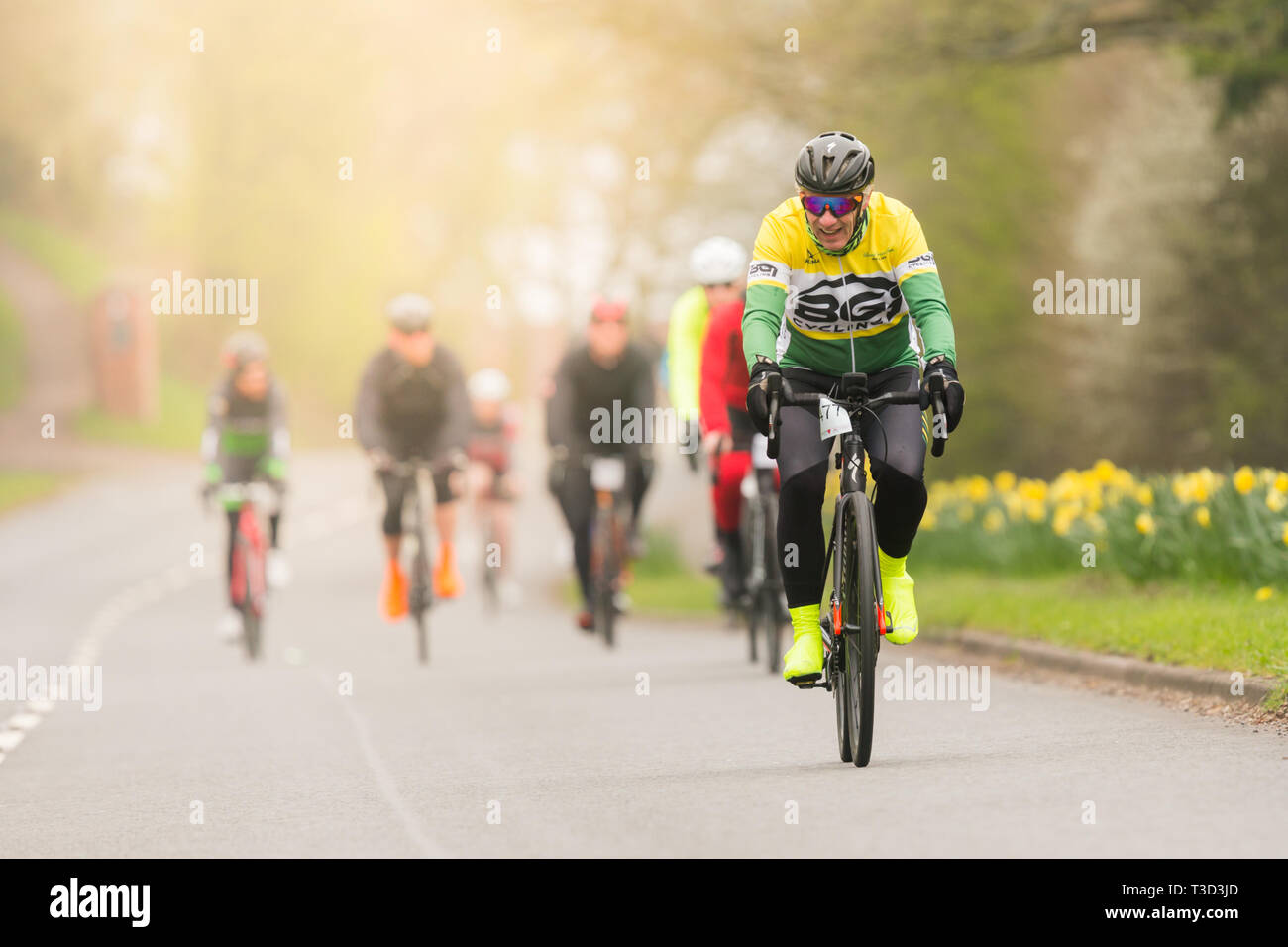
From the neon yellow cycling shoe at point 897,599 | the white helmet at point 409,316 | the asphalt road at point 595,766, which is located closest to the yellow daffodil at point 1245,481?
the asphalt road at point 595,766

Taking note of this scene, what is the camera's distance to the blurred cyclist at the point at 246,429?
16188mm

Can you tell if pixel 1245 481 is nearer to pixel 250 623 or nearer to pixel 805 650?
pixel 805 650

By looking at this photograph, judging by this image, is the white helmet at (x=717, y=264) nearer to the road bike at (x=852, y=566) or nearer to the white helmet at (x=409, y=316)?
the white helmet at (x=409, y=316)

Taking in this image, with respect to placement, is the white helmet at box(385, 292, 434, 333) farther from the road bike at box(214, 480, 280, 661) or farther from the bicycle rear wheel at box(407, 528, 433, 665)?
the road bike at box(214, 480, 280, 661)

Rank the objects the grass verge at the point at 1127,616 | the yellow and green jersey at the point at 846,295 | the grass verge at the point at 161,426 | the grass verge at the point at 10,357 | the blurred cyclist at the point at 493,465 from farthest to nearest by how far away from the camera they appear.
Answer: the grass verge at the point at 10,357, the grass verge at the point at 161,426, the blurred cyclist at the point at 493,465, the grass verge at the point at 1127,616, the yellow and green jersey at the point at 846,295

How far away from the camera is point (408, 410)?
49.2 ft

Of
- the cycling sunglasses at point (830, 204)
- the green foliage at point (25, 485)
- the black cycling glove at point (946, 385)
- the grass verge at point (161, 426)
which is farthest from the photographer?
the grass verge at point (161, 426)

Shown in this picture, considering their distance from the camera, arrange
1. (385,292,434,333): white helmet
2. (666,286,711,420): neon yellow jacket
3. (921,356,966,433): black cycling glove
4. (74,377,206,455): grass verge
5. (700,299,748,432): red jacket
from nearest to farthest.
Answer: (921,356,966,433): black cycling glove, (700,299,748,432): red jacket, (666,286,711,420): neon yellow jacket, (385,292,434,333): white helmet, (74,377,206,455): grass verge

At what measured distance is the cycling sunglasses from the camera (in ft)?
26.9

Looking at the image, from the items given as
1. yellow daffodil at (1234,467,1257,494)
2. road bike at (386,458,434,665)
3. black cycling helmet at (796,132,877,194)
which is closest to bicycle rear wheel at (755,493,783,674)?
yellow daffodil at (1234,467,1257,494)

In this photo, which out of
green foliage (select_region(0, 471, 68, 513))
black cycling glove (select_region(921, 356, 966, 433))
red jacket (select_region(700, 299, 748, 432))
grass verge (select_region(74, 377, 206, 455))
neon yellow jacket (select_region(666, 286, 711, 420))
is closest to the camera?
black cycling glove (select_region(921, 356, 966, 433))

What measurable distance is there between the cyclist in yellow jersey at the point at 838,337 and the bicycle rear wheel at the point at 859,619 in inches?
6.6

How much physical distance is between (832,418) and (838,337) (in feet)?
1.29

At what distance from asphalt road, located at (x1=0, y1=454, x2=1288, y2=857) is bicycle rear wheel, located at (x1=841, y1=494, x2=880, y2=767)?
0.22 m
